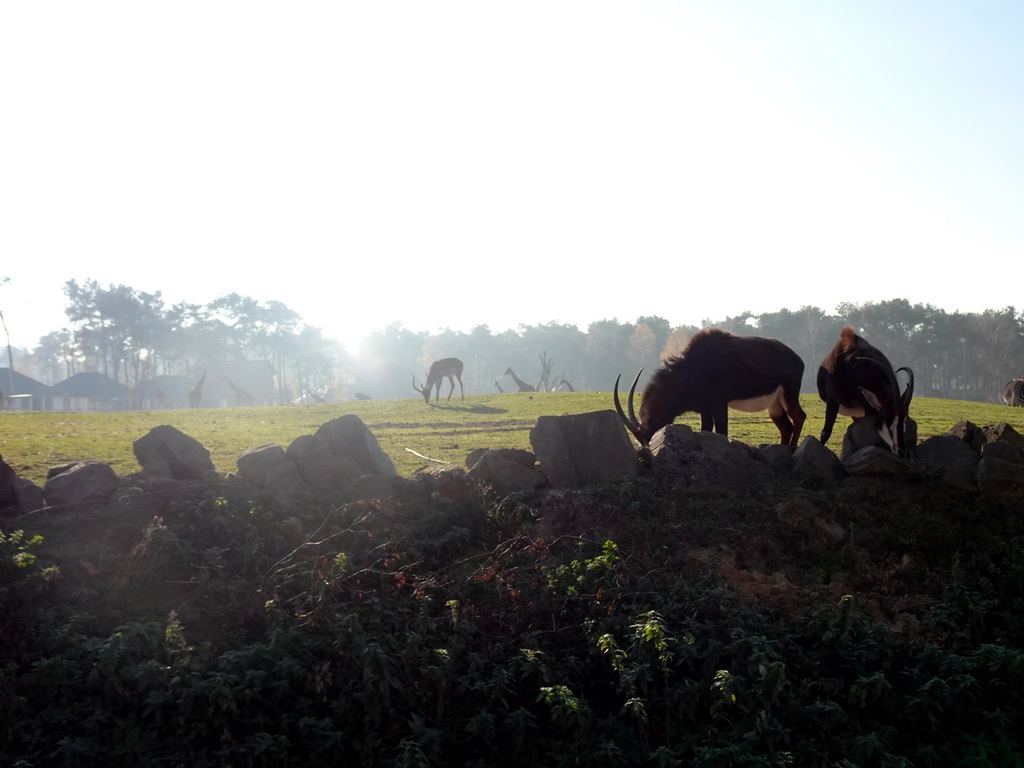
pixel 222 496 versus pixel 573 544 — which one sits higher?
pixel 222 496

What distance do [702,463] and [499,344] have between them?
90.7 m

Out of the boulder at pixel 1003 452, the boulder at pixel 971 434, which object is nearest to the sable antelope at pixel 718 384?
the boulder at pixel 971 434

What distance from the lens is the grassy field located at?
13383mm

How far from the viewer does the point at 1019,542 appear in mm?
7574

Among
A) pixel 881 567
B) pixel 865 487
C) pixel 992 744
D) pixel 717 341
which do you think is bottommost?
pixel 992 744

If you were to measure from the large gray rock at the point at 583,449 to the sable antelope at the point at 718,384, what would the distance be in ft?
7.34

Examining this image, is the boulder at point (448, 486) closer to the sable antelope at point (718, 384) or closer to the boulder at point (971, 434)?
the sable antelope at point (718, 384)

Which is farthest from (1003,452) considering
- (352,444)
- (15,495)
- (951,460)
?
(15,495)

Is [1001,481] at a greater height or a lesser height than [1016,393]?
greater

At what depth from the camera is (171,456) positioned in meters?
9.49

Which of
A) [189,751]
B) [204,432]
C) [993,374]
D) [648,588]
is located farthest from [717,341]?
[993,374]

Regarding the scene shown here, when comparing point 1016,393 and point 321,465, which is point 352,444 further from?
point 1016,393

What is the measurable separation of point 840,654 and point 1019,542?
9.82 ft

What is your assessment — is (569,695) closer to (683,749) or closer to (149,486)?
(683,749)
